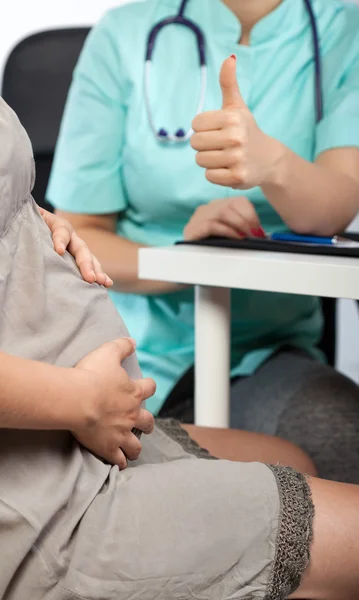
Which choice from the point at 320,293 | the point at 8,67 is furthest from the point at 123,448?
the point at 8,67

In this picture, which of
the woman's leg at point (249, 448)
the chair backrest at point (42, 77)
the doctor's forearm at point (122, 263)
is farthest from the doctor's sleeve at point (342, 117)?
the chair backrest at point (42, 77)

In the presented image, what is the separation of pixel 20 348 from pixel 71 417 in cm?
7

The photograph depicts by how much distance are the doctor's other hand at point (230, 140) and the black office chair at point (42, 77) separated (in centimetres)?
63

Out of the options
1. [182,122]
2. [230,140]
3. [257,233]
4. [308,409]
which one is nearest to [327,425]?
[308,409]

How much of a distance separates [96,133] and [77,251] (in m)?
→ 0.51

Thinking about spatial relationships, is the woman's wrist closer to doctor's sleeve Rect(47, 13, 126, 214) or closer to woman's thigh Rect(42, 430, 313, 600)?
doctor's sleeve Rect(47, 13, 126, 214)

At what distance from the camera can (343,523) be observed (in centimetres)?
68

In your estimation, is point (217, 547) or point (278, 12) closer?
point (217, 547)

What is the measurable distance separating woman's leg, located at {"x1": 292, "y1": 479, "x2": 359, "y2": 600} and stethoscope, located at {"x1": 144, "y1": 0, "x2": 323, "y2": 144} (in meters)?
0.65

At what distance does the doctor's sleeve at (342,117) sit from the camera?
116 cm

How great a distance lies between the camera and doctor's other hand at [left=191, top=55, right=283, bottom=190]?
93 centimetres

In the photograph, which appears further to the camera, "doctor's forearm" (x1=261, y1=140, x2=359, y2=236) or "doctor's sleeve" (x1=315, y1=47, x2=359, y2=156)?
"doctor's sleeve" (x1=315, y1=47, x2=359, y2=156)

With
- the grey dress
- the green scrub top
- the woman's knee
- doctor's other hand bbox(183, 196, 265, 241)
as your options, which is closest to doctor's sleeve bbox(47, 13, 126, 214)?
the green scrub top

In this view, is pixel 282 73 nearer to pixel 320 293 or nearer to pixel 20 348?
pixel 320 293
